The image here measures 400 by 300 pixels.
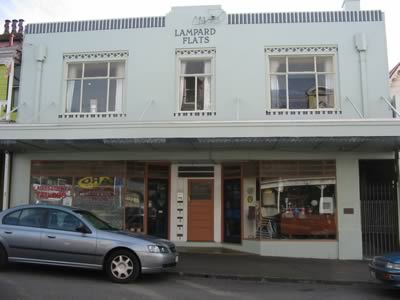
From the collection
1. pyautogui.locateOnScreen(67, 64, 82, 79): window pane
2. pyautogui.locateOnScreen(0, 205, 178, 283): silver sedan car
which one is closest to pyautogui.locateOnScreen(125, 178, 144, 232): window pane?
pyautogui.locateOnScreen(67, 64, 82, 79): window pane

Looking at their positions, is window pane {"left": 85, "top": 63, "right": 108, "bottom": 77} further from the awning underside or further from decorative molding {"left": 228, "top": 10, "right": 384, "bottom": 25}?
decorative molding {"left": 228, "top": 10, "right": 384, "bottom": 25}

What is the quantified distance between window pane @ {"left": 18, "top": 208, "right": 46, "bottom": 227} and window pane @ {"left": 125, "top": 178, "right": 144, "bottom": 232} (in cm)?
497

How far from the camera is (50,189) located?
14789mm

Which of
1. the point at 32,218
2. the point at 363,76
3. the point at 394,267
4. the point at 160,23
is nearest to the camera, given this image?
the point at 394,267

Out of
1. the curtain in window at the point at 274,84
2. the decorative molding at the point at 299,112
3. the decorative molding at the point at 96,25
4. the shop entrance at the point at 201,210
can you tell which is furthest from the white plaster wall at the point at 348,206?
the decorative molding at the point at 96,25

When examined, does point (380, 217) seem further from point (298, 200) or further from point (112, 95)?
point (112, 95)

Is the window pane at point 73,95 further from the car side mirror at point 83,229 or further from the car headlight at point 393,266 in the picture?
the car headlight at point 393,266

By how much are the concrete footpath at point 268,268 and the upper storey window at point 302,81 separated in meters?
4.71

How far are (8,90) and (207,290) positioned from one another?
33.4 ft

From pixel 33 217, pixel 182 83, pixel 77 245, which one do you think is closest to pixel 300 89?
pixel 182 83

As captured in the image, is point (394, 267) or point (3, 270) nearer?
point (394, 267)

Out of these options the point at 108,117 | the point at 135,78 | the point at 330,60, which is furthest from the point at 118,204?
the point at 330,60

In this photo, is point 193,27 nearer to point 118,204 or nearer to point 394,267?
point 118,204

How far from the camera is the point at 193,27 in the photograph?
14508 mm
